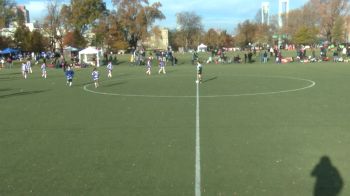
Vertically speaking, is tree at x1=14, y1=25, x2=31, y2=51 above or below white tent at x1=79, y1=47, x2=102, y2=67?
above

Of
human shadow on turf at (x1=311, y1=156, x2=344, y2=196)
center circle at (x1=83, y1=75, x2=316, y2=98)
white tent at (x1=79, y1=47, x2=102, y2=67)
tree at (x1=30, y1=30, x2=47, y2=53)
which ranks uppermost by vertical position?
tree at (x1=30, y1=30, x2=47, y2=53)

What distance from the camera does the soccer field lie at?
26.5 ft

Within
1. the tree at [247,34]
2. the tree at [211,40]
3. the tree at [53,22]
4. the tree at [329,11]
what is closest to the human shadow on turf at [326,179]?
the tree at [53,22]

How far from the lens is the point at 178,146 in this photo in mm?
10875

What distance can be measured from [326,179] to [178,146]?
12.6ft

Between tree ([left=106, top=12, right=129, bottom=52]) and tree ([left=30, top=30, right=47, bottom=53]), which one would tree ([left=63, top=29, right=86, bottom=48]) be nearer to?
tree ([left=106, top=12, right=129, bottom=52])

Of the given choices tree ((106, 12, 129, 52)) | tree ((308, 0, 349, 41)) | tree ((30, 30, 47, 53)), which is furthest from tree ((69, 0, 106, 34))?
tree ((308, 0, 349, 41))

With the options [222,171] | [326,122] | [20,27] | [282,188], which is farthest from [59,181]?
[20,27]

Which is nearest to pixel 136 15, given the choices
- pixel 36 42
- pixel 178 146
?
pixel 36 42

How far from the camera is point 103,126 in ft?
45.2

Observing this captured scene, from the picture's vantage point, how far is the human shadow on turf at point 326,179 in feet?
24.9

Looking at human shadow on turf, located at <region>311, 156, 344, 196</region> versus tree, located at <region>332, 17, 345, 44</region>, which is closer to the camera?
human shadow on turf, located at <region>311, 156, 344, 196</region>

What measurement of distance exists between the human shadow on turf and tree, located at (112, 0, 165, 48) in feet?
262

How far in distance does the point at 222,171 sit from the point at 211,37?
137 metres
